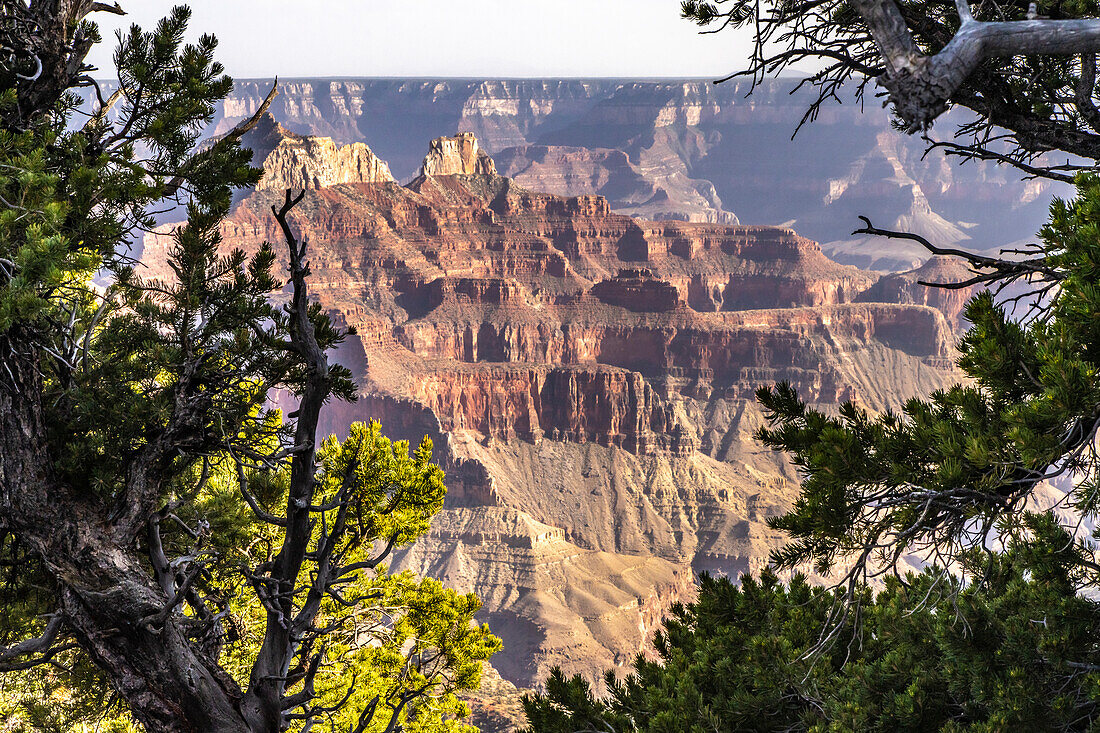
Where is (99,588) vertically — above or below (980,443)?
above

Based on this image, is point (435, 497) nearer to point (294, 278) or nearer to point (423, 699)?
point (423, 699)

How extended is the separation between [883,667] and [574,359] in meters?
104

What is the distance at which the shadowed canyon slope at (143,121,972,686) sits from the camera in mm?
81125

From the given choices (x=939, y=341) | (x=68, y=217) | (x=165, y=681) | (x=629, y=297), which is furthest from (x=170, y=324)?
(x=939, y=341)

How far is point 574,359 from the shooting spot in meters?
111

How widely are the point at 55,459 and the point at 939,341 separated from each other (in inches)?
5167

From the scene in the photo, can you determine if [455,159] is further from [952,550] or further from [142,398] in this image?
[952,550]

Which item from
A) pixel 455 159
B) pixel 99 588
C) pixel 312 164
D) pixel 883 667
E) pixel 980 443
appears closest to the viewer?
pixel 980 443

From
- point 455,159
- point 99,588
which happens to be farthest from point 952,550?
point 455,159

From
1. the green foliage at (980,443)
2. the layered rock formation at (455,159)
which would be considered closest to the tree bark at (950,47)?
the green foliage at (980,443)

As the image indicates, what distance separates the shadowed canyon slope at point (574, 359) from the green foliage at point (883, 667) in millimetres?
61179

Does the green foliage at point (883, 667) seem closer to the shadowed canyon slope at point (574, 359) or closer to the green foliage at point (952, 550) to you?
the green foliage at point (952, 550)

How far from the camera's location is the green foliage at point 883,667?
216 inches

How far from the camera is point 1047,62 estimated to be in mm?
6922
